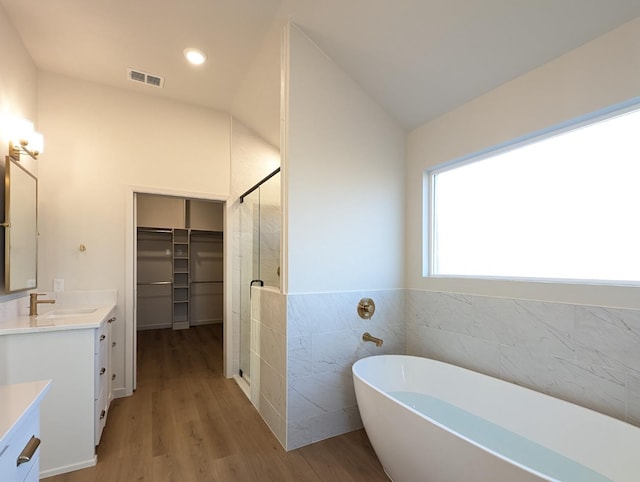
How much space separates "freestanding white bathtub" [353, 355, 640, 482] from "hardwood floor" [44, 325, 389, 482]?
441mm

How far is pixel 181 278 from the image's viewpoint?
6.14m

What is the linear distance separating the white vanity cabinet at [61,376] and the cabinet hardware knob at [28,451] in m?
1.21

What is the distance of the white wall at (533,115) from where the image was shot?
152 centimetres

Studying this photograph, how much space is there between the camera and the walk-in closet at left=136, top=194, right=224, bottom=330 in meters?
5.79

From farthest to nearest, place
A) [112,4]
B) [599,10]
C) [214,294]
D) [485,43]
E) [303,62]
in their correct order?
[214,294], [303,62], [112,4], [485,43], [599,10]

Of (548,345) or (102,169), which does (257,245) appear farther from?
(548,345)

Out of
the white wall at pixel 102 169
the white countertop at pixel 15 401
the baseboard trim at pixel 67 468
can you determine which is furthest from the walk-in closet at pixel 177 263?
the white countertop at pixel 15 401

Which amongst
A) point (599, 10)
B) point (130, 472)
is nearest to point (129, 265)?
point (130, 472)

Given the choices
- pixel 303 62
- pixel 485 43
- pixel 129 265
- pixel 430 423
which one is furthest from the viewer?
pixel 129 265

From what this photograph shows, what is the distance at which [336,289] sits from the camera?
7.75 feet

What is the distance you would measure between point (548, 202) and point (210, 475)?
267 centimetres

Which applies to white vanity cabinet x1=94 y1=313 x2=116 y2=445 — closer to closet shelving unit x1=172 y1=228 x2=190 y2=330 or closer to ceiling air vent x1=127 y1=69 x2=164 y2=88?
ceiling air vent x1=127 y1=69 x2=164 y2=88

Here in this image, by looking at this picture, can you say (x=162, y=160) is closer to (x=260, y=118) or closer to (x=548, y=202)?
(x=260, y=118)

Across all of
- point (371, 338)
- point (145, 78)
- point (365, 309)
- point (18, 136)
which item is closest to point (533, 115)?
point (365, 309)
